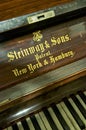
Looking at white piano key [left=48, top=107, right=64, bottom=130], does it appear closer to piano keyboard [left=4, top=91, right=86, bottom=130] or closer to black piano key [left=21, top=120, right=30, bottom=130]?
piano keyboard [left=4, top=91, right=86, bottom=130]

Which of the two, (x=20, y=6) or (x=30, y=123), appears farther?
(x=30, y=123)

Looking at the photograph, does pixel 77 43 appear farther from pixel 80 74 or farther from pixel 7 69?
pixel 7 69

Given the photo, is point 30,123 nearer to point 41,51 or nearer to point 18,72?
point 18,72

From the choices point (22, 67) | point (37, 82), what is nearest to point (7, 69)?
point (22, 67)

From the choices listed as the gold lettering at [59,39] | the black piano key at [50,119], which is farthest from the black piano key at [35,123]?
the gold lettering at [59,39]

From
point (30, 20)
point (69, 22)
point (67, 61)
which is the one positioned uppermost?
point (30, 20)

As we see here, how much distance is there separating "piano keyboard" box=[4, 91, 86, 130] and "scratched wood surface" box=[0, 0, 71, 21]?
32.3 inches

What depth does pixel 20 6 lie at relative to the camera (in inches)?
69.0

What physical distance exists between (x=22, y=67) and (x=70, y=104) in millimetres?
522

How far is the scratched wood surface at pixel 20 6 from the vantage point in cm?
172

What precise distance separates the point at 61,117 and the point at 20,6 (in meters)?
0.93

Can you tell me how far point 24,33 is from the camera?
193cm

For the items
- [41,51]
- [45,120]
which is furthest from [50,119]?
[41,51]

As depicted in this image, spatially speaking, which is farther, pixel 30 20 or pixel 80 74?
pixel 80 74
